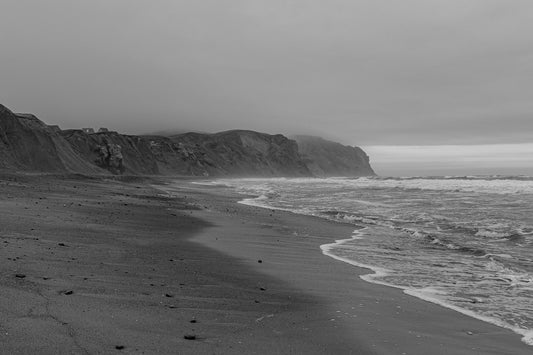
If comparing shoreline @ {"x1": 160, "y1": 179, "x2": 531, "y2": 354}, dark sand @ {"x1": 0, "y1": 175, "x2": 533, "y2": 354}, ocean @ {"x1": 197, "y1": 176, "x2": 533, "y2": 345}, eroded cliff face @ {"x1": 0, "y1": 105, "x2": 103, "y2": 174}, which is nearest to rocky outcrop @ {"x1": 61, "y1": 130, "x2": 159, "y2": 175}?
eroded cliff face @ {"x1": 0, "y1": 105, "x2": 103, "y2": 174}

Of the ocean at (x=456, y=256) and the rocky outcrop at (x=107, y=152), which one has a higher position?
the rocky outcrop at (x=107, y=152)

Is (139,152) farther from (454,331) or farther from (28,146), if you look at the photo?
(454,331)

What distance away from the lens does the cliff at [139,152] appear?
51.8 m

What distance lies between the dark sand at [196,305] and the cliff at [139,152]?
136 ft

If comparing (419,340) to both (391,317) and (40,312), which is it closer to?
(391,317)

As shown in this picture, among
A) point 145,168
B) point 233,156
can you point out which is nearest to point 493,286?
point 145,168

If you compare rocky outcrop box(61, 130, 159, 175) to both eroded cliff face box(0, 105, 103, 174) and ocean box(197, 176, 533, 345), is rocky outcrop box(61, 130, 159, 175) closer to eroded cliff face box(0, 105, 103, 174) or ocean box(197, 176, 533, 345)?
eroded cliff face box(0, 105, 103, 174)

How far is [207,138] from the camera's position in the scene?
169m

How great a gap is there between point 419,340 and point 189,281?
3.47m

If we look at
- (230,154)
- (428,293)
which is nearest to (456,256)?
(428,293)

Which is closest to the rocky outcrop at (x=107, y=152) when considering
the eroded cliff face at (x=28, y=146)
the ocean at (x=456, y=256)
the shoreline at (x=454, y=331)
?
the eroded cliff face at (x=28, y=146)

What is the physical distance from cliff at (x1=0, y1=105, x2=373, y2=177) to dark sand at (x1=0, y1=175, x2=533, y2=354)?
136 ft

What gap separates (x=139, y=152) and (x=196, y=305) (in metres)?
102

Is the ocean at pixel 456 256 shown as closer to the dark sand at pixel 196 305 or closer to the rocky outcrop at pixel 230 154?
the dark sand at pixel 196 305
